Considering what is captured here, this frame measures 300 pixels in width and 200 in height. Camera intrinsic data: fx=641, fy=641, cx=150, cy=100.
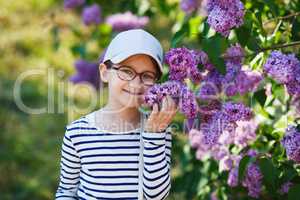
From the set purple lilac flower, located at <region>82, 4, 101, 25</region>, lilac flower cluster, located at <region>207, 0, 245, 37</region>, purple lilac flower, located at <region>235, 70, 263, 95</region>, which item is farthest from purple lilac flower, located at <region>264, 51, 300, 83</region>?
purple lilac flower, located at <region>82, 4, 101, 25</region>

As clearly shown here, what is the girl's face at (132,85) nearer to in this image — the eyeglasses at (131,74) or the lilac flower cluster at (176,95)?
the eyeglasses at (131,74)

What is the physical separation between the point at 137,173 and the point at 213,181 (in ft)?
2.46

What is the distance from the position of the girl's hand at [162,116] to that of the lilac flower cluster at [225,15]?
7.4 inches

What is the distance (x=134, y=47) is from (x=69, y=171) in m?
0.36

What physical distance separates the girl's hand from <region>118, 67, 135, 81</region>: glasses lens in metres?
0.15

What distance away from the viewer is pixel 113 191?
4.93 feet

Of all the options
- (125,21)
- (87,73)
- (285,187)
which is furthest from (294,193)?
→ (87,73)

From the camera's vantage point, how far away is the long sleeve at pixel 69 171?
1.57 m

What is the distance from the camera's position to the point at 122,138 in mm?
1519

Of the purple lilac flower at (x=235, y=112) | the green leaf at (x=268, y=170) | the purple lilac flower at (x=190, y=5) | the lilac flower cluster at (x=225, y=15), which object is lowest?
the green leaf at (x=268, y=170)

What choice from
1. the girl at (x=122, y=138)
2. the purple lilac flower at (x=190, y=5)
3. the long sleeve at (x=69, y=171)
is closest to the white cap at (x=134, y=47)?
the girl at (x=122, y=138)

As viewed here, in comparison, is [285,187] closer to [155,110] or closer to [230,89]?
[230,89]

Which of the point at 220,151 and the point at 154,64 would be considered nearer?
the point at 154,64

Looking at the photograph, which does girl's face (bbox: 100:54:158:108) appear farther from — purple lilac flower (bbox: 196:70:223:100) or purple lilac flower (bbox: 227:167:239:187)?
purple lilac flower (bbox: 227:167:239:187)
